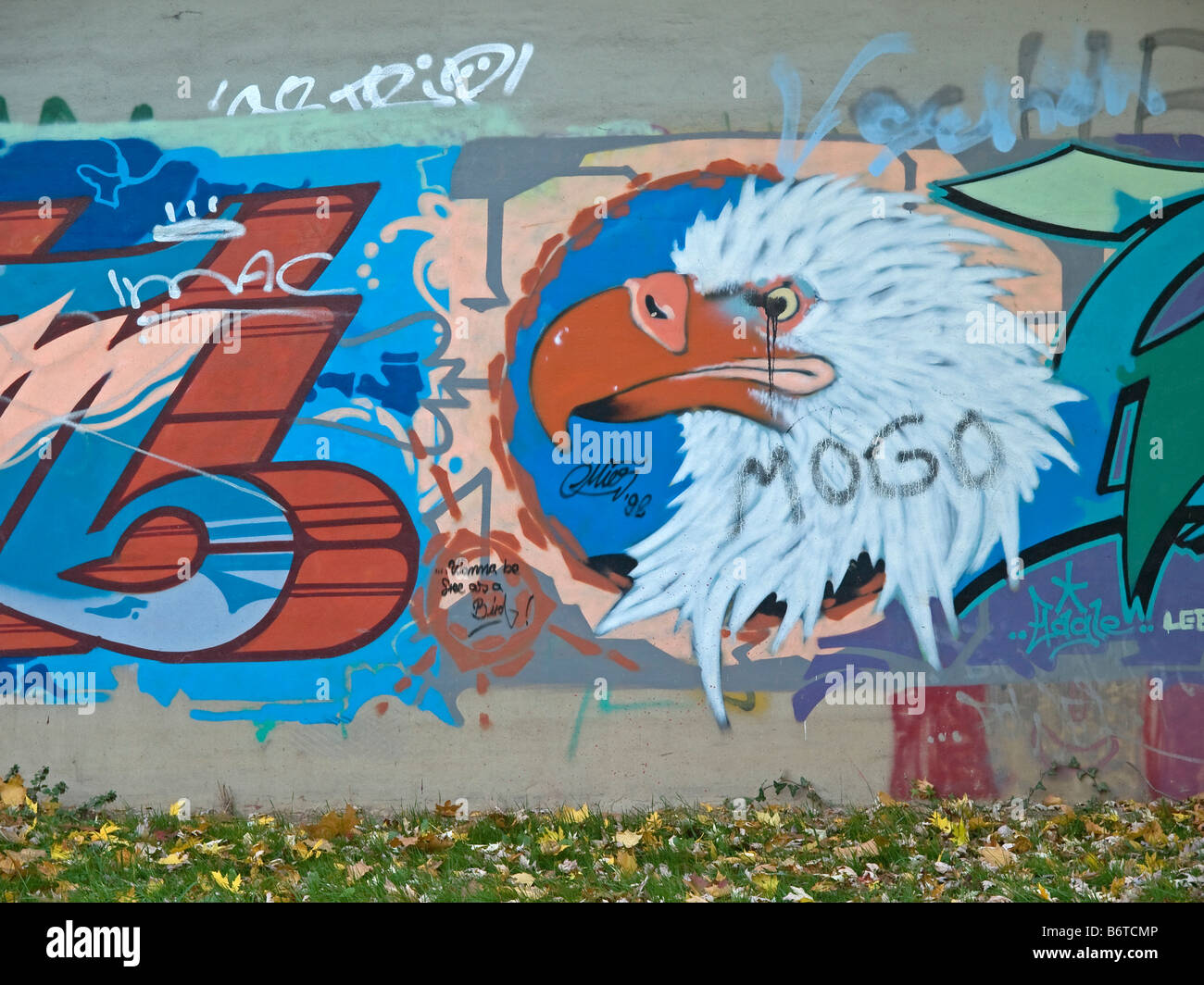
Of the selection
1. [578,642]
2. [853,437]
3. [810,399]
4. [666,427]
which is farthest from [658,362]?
[578,642]

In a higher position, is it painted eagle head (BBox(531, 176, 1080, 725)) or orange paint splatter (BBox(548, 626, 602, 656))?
painted eagle head (BBox(531, 176, 1080, 725))

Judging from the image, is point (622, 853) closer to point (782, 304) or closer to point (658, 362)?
point (658, 362)

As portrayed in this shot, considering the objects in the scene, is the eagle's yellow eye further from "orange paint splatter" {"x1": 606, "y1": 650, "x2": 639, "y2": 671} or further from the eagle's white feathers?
"orange paint splatter" {"x1": 606, "y1": 650, "x2": 639, "y2": 671}

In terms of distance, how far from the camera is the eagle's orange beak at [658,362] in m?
5.36

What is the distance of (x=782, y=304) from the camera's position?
5.36 meters

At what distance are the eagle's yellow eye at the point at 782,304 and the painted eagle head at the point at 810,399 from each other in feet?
0.04

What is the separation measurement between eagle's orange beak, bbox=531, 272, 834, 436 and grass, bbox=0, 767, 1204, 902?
81.2 inches

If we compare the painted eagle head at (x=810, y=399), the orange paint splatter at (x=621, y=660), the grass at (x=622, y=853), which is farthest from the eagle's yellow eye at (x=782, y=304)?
the grass at (x=622, y=853)

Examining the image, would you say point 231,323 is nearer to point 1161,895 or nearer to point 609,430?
point 609,430

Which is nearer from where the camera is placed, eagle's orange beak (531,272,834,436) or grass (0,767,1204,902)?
grass (0,767,1204,902)

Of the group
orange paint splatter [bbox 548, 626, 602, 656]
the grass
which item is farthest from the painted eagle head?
the grass

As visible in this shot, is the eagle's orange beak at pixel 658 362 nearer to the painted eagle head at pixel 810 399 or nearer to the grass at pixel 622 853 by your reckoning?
the painted eagle head at pixel 810 399

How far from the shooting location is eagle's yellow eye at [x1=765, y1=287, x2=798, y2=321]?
17.6 feet

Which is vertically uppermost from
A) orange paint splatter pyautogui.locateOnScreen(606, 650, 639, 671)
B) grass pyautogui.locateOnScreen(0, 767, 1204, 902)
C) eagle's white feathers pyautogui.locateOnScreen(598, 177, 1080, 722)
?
eagle's white feathers pyautogui.locateOnScreen(598, 177, 1080, 722)
